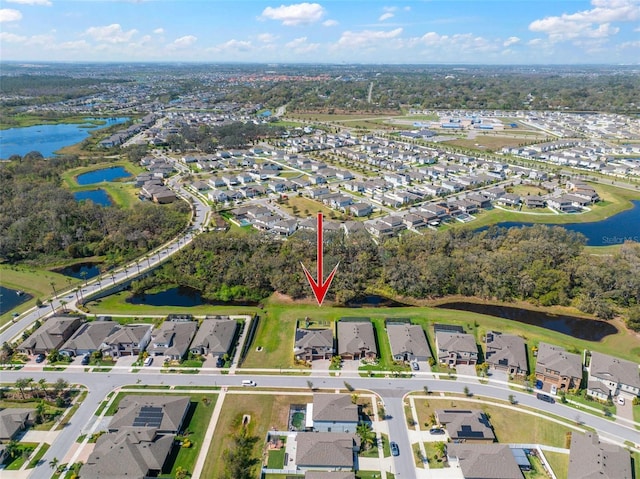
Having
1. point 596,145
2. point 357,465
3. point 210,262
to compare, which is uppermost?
point 596,145

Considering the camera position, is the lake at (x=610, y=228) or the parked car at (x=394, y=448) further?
the lake at (x=610, y=228)

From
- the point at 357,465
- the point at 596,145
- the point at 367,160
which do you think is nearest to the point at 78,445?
the point at 357,465

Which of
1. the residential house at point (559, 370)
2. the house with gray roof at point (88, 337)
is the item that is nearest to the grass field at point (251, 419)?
the house with gray roof at point (88, 337)

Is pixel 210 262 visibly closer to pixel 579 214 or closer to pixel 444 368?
pixel 444 368

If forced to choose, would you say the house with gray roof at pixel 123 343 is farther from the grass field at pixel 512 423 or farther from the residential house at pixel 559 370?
the residential house at pixel 559 370

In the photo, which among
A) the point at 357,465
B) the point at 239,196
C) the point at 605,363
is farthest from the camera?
the point at 239,196

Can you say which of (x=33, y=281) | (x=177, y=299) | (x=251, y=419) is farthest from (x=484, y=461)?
(x=33, y=281)

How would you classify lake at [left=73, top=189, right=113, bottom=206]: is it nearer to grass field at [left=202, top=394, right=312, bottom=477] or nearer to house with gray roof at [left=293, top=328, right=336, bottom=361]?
house with gray roof at [left=293, top=328, right=336, bottom=361]
